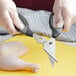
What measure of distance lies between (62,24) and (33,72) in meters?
0.17

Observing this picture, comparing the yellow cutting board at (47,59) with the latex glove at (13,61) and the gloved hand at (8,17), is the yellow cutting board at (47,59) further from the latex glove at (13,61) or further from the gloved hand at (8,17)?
the gloved hand at (8,17)

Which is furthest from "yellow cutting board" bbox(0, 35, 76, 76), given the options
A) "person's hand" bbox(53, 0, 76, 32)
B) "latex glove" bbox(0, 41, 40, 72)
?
"person's hand" bbox(53, 0, 76, 32)

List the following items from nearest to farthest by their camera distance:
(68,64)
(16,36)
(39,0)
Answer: (68,64), (16,36), (39,0)

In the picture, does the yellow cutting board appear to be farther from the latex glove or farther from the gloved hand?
the gloved hand

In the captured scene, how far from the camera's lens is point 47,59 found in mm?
643

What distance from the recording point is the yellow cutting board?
59cm

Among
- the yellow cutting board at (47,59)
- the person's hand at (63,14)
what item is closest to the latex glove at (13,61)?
the yellow cutting board at (47,59)

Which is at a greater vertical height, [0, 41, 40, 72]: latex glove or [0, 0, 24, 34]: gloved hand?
[0, 0, 24, 34]: gloved hand

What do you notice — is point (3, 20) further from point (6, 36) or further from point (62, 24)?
point (6, 36)

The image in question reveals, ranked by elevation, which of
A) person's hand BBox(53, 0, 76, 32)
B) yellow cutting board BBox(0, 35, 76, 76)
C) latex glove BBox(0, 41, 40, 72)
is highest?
person's hand BBox(53, 0, 76, 32)

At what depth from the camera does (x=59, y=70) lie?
1.98ft

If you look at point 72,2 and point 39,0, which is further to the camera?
point 39,0

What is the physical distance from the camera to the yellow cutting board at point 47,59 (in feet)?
1.94

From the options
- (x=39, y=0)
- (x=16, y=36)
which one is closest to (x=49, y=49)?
(x=16, y=36)
